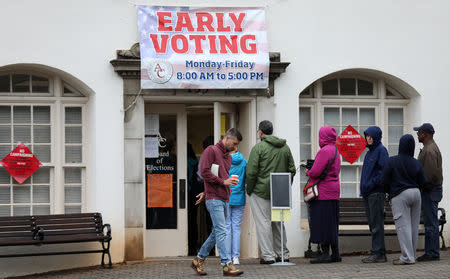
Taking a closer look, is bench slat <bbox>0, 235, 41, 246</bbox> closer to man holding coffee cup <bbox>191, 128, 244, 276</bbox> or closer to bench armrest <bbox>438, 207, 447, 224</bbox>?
man holding coffee cup <bbox>191, 128, 244, 276</bbox>

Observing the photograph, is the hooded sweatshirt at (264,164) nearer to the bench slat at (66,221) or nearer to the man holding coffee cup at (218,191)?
the man holding coffee cup at (218,191)

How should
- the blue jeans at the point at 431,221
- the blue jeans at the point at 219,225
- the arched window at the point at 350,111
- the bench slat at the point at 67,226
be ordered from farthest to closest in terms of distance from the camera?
the arched window at the point at 350,111, the bench slat at the point at 67,226, the blue jeans at the point at 431,221, the blue jeans at the point at 219,225

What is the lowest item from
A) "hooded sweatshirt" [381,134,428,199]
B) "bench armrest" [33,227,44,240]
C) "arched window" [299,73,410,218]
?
"bench armrest" [33,227,44,240]

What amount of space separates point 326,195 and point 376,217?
0.78 meters

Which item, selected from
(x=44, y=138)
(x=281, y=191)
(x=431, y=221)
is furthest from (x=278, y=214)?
(x=44, y=138)

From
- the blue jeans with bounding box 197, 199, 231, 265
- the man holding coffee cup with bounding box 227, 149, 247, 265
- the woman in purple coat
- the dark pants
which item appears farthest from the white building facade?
the blue jeans with bounding box 197, 199, 231, 265

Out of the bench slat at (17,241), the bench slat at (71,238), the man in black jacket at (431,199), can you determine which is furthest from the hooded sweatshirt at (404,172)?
the bench slat at (17,241)

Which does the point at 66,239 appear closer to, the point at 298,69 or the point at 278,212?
the point at 278,212

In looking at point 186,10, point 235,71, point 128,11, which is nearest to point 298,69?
point 235,71

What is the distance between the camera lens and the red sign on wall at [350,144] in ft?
47.4

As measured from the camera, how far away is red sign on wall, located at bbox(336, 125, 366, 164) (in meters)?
14.4

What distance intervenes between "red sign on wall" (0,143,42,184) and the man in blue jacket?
509 cm

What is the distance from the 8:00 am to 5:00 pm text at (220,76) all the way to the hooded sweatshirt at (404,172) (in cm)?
288

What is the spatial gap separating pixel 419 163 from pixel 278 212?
2050mm
